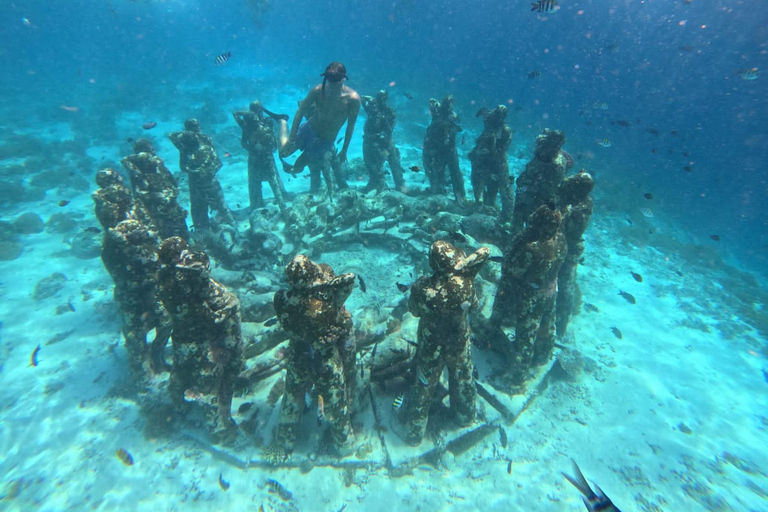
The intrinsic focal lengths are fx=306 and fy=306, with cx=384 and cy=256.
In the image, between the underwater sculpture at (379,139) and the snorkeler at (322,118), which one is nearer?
the snorkeler at (322,118)

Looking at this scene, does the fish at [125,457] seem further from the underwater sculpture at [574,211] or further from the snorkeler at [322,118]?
the underwater sculpture at [574,211]

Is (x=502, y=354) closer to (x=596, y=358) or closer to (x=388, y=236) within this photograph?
(x=596, y=358)

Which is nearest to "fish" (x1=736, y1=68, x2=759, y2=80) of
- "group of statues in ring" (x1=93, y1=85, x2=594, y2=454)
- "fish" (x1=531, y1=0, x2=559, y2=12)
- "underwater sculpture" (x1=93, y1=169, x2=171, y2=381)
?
"fish" (x1=531, y1=0, x2=559, y2=12)

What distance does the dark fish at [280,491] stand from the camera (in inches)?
207

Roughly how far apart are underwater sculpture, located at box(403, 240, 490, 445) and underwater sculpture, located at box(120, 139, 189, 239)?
26.4 ft

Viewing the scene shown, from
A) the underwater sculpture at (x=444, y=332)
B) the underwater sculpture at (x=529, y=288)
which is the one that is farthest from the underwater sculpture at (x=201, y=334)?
the underwater sculpture at (x=529, y=288)

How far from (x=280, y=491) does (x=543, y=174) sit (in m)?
9.35

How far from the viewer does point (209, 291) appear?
4707 mm

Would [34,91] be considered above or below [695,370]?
above

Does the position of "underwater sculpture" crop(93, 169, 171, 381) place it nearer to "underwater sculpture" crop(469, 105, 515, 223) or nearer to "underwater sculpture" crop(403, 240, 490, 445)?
"underwater sculpture" crop(403, 240, 490, 445)

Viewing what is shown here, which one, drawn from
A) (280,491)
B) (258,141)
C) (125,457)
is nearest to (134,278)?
(125,457)

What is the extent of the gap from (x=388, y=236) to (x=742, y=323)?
15.5 meters

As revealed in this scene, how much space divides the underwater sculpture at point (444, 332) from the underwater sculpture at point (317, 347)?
109 centimetres

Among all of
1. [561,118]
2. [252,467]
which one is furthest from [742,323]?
[561,118]
